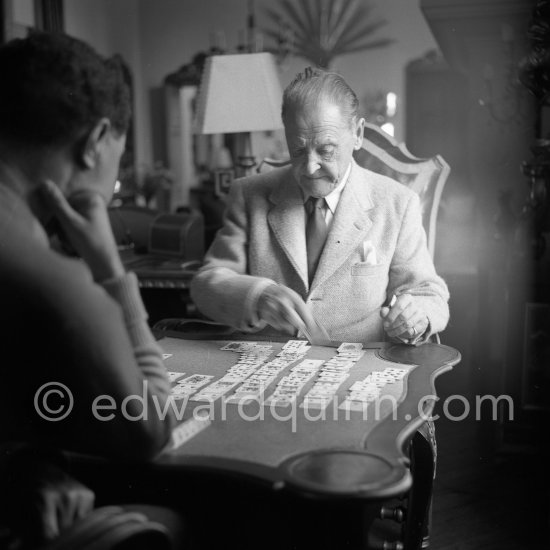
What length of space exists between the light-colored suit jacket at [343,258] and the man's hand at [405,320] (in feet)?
0.63

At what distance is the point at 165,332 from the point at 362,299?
0.60m

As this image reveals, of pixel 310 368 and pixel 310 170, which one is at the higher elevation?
pixel 310 170

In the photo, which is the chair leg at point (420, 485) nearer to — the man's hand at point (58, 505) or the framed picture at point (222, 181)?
the man's hand at point (58, 505)

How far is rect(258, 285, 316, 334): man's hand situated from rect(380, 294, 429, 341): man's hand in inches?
8.0

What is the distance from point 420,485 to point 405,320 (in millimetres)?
613

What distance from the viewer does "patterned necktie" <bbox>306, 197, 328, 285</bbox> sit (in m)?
2.36

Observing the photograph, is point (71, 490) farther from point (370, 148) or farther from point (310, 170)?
point (370, 148)

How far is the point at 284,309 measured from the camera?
2.04m

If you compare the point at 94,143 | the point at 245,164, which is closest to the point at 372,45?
the point at 245,164

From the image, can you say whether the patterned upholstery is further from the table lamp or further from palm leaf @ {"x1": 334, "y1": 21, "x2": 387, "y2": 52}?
palm leaf @ {"x1": 334, "y1": 21, "x2": 387, "y2": 52}

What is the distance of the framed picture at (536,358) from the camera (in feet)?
11.2

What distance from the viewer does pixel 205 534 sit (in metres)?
1.38

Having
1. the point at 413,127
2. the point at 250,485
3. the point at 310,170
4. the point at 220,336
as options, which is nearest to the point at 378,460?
the point at 250,485

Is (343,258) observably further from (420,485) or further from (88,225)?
(88,225)
